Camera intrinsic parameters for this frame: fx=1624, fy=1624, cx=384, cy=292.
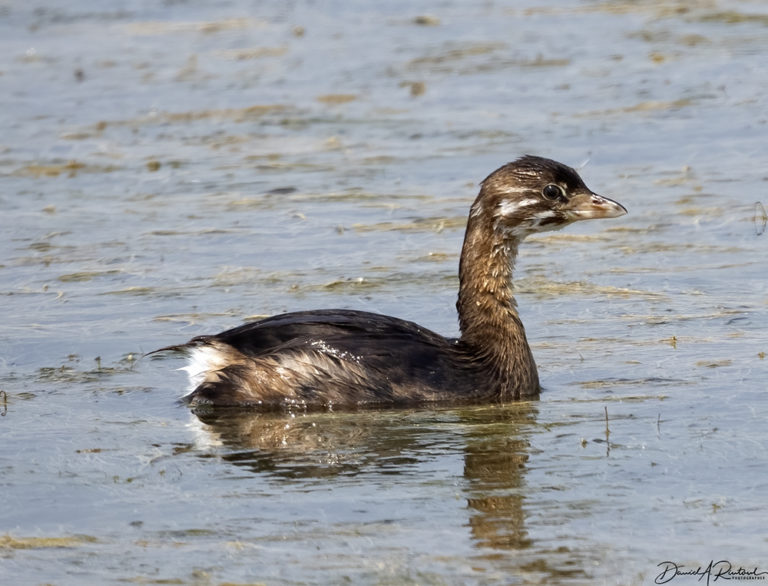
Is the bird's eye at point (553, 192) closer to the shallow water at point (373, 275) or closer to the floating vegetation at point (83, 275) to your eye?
the shallow water at point (373, 275)

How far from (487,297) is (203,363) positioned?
5.37ft

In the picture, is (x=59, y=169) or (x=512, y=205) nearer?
(x=512, y=205)

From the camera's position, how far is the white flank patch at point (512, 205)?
8961 millimetres

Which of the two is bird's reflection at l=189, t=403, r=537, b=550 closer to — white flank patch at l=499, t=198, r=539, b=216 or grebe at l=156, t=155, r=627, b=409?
grebe at l=156, t=155, r=627, b=409

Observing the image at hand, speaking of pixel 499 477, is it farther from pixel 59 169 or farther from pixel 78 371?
pixel 59 169

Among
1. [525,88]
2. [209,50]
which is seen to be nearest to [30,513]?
[525,88]

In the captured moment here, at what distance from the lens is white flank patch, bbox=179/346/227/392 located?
854cm

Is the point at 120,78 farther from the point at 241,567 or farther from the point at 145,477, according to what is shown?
the point at 241,567

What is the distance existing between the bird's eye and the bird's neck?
1.10 ft

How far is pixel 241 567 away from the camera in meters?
5.92

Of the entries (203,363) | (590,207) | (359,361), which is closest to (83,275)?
(203,363)

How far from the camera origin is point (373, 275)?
35.6ft

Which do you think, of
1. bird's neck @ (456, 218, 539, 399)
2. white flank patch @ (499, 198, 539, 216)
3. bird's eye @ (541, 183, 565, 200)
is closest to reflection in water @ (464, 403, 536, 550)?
bird's neck @ (456, 218, 539, 399)

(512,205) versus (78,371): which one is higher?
(512,205)
